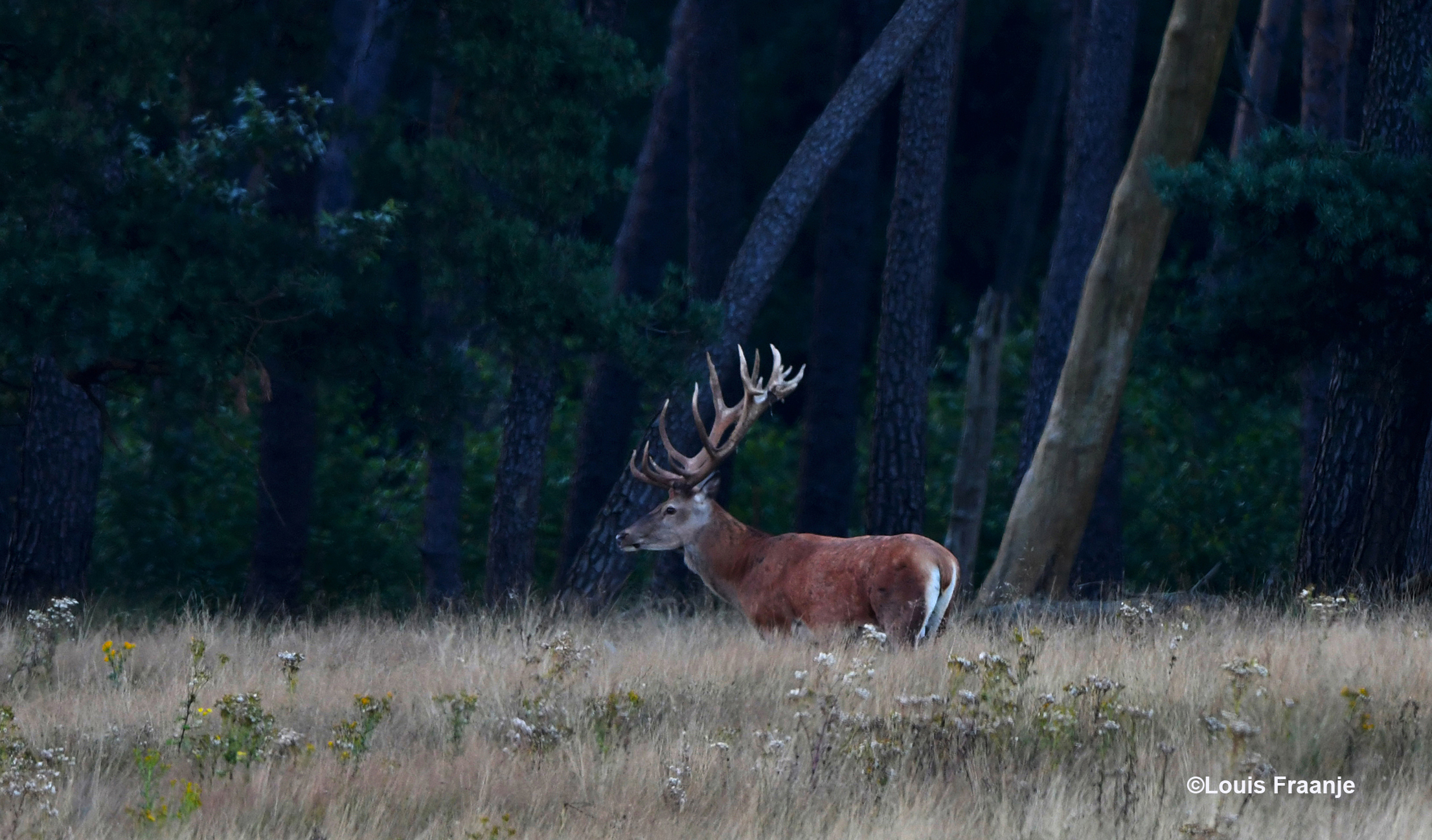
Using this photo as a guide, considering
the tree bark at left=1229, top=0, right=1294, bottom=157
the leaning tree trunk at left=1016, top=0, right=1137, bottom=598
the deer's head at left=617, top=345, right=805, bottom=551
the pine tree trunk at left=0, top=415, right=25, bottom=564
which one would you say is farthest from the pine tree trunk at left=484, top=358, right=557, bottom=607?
the tree bark at left=1229, top=0, right=1294, bottom=157

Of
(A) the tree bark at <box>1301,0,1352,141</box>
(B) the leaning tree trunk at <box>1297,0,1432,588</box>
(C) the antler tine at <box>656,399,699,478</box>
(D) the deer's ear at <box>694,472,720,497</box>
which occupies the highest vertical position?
(A) the tree bark at <box>1301,0,1352,141</box>

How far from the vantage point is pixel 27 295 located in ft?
27.2

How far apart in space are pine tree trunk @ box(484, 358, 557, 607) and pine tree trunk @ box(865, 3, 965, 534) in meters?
3.61

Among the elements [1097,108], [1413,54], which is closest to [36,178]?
[1413,54]

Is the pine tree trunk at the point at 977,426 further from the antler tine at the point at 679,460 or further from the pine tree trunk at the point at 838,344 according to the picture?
the antler tine at the point at 679,460

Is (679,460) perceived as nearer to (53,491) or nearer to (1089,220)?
(53,491)

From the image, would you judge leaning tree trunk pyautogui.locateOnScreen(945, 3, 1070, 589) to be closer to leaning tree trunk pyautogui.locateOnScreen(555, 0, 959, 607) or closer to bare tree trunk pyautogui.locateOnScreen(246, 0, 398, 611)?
leaning tree trunk pyautogui.locateOnScreen(555, 0, 959, 607)

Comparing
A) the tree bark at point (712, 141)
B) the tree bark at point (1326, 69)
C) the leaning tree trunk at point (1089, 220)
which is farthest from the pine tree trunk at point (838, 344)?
the tree bark at point (1326, 69)

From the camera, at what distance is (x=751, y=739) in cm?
638

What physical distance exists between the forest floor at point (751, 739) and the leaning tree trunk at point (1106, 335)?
127 inches

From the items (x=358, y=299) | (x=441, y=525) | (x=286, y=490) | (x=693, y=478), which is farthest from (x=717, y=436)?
A: (x=286, y=490)

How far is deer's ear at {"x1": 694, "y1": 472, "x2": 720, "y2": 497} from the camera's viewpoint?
33.8 ft

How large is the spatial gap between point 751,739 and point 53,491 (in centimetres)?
636

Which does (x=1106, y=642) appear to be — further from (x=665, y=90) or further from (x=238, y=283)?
(x=665, y=90)
